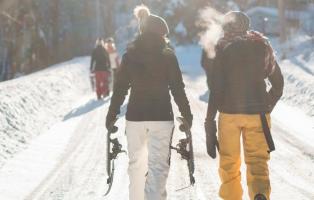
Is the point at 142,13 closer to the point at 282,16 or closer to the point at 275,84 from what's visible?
the point at 275,84

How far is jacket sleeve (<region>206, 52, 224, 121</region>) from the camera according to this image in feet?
20.0

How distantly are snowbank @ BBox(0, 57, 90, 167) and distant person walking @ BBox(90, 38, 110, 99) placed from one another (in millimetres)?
1069

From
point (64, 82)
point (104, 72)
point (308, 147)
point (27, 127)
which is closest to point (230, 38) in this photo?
point (308, 147)

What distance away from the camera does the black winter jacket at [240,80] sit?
19.7 ft

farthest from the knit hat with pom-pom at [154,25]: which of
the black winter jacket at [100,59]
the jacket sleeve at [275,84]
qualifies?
the black winter jacket at [100,59]

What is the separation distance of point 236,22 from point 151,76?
3.27 feet

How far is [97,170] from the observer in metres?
9.55

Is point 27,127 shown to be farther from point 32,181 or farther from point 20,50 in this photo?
point 20,50

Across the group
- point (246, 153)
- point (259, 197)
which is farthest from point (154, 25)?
point (259, 197)

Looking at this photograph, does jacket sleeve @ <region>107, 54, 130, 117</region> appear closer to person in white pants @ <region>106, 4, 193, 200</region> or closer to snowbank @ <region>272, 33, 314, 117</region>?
person in white pants @ <region>106, 4, 193, 200</region>

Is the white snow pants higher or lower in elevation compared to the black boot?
higher

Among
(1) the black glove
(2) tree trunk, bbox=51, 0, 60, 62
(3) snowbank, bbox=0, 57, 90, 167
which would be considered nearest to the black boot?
(1) the black glove

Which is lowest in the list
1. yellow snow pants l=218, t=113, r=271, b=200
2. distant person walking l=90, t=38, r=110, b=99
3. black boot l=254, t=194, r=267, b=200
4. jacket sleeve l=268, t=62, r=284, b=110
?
distant person walking l=90, t=38, r=110, b=99

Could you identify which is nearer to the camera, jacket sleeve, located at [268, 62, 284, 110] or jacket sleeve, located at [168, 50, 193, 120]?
jacket sleeve, located at [168, 50, 193, 120]
